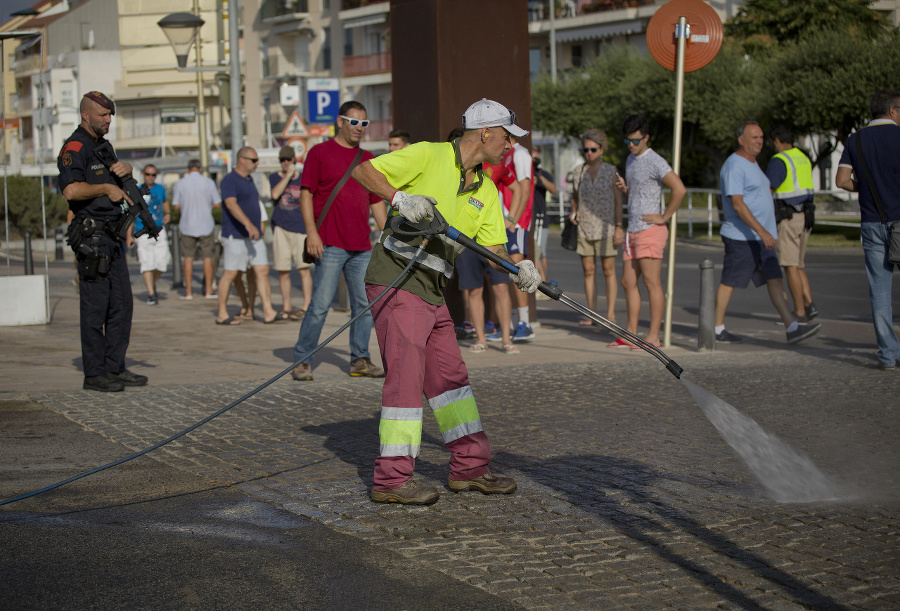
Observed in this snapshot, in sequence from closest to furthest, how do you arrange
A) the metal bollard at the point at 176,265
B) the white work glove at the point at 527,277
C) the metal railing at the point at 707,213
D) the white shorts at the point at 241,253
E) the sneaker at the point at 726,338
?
the white work glove at the point at 527,277 < the sneaker at the point at 726,338 < the white shorts at the point at 241,253 < the metal bollard at the point at 176,265 < the metal railing at the point at 707,213

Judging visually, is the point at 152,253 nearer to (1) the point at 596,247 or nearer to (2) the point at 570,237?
(2) the point at 570,237

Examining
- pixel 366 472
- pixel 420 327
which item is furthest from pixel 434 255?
pixel 366 472

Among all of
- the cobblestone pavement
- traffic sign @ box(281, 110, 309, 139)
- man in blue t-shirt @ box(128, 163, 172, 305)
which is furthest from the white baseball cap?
traffic sign @ box(281, 110, 309, 139)

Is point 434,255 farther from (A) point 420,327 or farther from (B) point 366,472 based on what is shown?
(B) point 366,472

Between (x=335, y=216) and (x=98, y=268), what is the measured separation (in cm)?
185

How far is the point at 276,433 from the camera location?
6578mm

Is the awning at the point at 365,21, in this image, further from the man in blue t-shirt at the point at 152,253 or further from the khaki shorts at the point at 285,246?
the khaki shorts at the point at 285,246

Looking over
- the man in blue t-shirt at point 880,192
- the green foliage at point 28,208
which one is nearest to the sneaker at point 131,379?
the man in blue t-shirt at point 880,192

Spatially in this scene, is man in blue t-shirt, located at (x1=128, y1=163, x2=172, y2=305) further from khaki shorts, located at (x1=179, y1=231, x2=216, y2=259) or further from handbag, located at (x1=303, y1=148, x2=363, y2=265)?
handbag, located at (x1=303, y1=148, x2=363, y2=265)

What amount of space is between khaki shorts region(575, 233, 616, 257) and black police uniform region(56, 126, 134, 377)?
507 cm

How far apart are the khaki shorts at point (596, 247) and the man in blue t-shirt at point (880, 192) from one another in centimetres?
288

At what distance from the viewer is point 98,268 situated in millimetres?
7562

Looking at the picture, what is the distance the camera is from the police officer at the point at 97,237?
7.48 m

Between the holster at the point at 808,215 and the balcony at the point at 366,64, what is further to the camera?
the balcony at the point at 366,64
